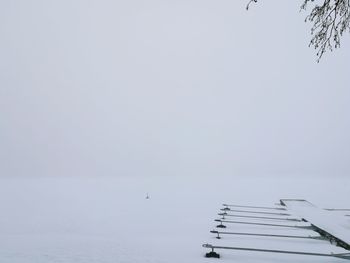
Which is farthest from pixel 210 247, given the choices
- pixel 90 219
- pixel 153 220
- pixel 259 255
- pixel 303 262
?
pixel 90 219

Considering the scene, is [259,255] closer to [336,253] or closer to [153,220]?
[336,253]

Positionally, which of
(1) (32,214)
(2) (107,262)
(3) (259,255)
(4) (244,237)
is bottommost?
(2) (107,262)

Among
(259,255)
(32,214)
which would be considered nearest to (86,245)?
(259,255)

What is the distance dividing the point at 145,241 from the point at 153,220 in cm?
581

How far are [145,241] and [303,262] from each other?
4793 mm

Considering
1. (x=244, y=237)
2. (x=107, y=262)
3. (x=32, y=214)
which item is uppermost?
(x=32, y=214)

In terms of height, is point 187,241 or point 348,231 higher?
point 348,231

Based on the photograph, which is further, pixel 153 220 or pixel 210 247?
pixel 153 220

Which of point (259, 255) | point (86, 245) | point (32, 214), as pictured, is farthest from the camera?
point (32, 214)

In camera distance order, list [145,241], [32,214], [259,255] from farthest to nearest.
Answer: [32,214]
[145,241]
[259,255]

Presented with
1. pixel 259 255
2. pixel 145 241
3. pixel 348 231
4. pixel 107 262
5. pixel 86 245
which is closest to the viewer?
pixel 107 262

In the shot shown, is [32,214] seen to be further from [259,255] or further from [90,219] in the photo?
[259,255]

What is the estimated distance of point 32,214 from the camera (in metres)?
19.4

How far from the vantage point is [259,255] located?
965 cm
